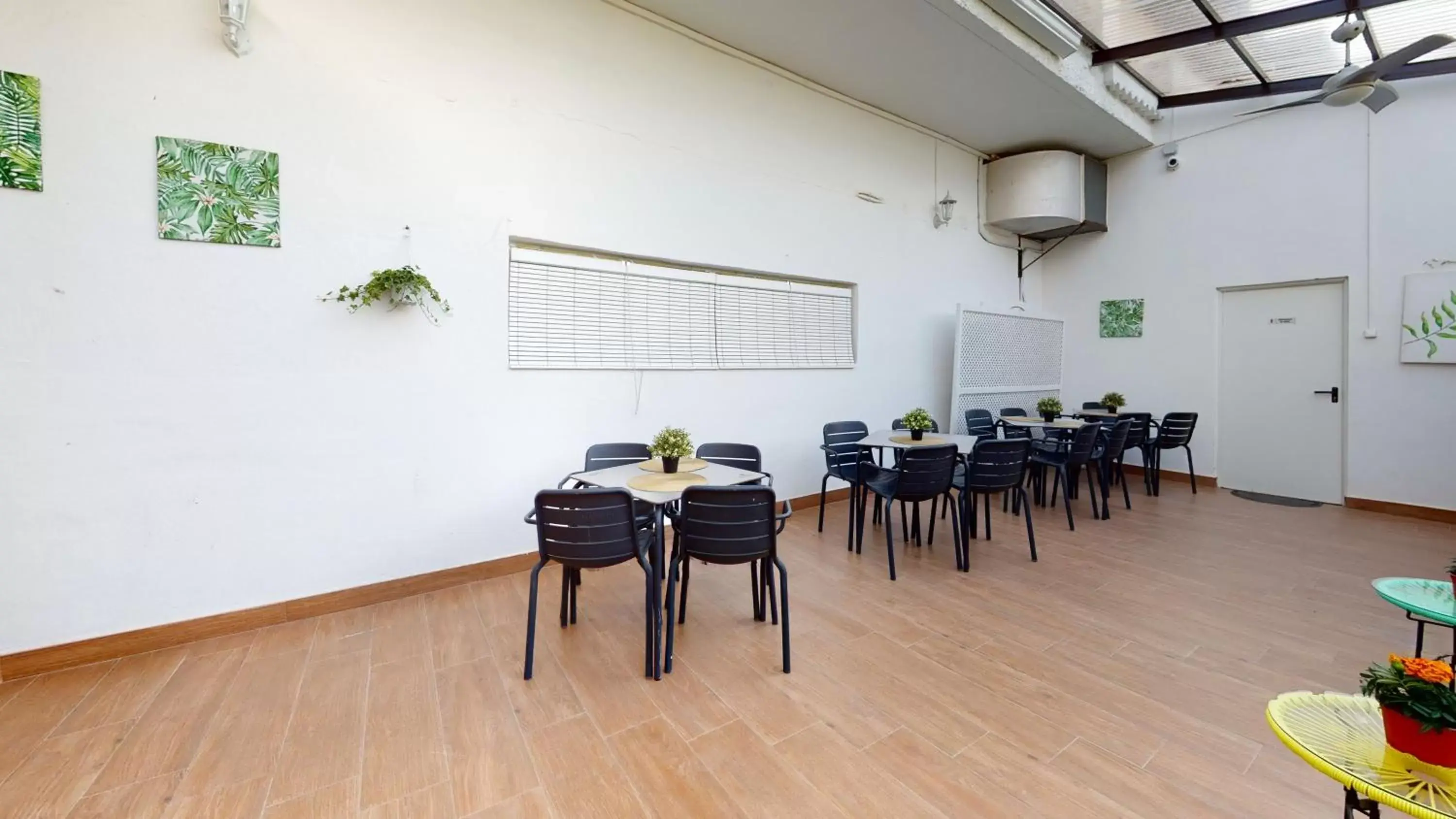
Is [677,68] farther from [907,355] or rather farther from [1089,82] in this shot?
[1089,82]

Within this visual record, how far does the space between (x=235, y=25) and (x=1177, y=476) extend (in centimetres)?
945

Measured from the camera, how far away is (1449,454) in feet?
16.2

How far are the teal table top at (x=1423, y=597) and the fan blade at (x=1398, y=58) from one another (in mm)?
3253

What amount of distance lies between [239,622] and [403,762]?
1764 millimetres

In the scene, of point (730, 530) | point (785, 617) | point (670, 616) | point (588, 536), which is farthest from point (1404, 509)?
point (588, 536)

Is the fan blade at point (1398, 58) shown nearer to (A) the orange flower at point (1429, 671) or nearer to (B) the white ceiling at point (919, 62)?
(B) the white ceiling at point (919, 62)

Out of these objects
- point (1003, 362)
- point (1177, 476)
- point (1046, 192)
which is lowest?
point (1177, 476)

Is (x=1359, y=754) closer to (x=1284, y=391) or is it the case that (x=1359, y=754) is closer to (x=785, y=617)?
(x=785, y=617)

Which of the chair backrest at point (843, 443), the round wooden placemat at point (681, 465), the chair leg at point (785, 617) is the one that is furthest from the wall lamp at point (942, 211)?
the chair leg at point (785, 617)

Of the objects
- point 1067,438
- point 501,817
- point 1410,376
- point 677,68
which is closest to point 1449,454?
point 1410,376

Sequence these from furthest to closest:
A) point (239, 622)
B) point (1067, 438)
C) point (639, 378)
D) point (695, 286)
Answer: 1. point (1067, 438)
2. point (695, 286)
3. point (639, 378)
4. point (239, 622)

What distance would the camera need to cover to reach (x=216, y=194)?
A: 2.84 metres

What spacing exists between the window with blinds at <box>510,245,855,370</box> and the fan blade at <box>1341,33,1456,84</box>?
3.76m

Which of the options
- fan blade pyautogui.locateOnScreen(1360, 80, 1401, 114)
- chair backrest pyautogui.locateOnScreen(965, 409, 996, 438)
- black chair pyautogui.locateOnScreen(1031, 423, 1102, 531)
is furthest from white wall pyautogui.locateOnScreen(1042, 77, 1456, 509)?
black chair pyautogui.locateOnScreen(1031, 423, 1102, 531)
